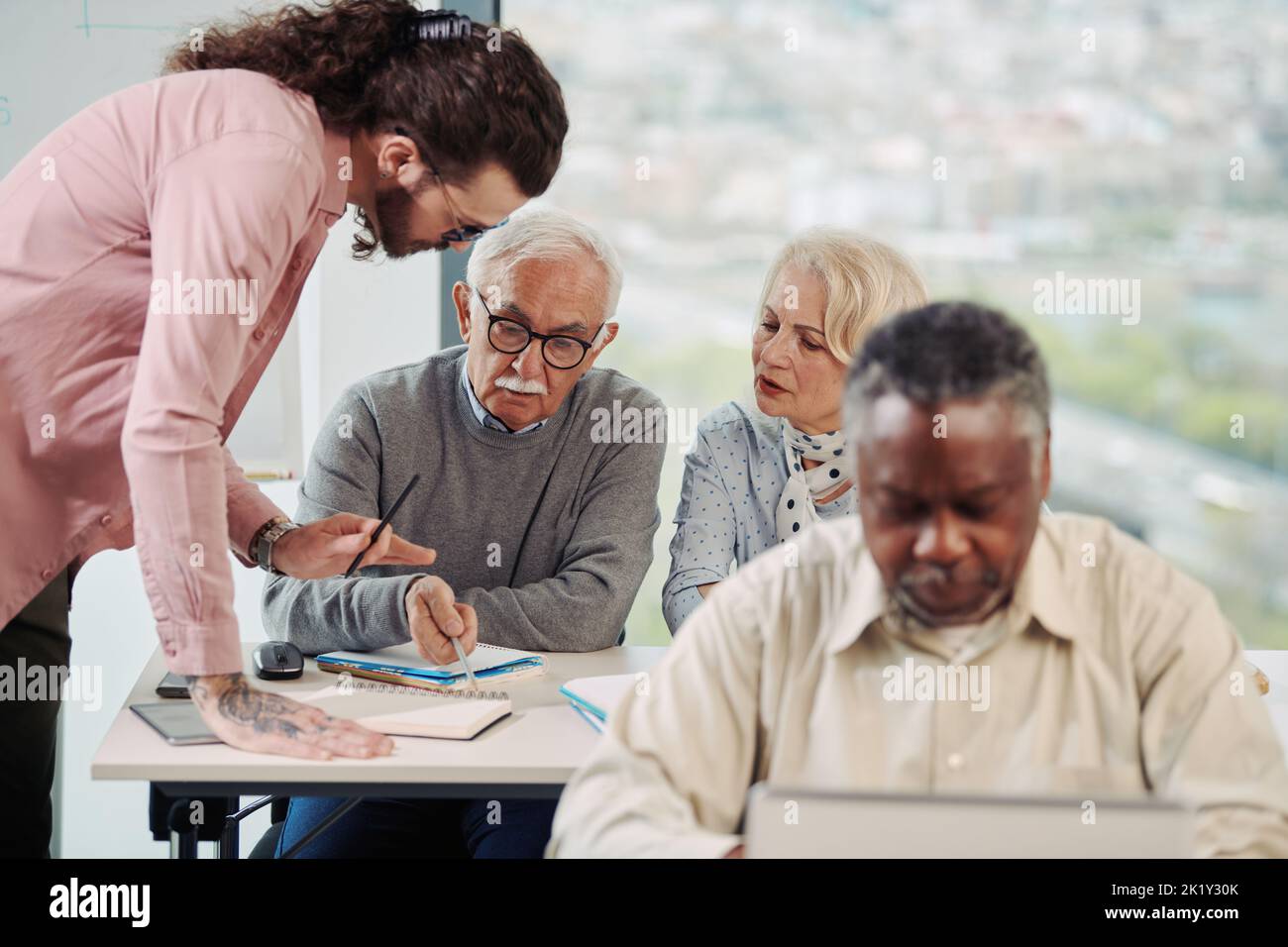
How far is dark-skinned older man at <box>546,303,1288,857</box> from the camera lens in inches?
47.4

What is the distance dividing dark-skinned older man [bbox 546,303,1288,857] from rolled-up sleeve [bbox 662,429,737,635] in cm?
97

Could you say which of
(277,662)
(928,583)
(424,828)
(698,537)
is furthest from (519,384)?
(928,583)

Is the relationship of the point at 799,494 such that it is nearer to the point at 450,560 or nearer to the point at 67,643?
the point at 450,560

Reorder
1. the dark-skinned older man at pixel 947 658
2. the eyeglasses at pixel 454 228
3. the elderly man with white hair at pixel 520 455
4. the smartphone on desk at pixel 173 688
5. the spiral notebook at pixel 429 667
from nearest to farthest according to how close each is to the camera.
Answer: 1. the dark-skinned older man at pixel 947 658
2. the eyeglasses at pixel 454 228
3. the smartphone on desk at pixel 173 688
4. the spiral notebook at pixel 429 667
5. the elderly man with white hair at pixel 520 455

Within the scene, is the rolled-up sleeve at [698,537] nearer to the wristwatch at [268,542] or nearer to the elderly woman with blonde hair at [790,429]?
the elderly woman with blonde hair at [790,429]

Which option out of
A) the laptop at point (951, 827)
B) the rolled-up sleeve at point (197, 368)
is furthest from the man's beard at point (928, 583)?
the rolled-up sleeve at point (197, 368)

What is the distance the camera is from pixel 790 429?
8.17 feet

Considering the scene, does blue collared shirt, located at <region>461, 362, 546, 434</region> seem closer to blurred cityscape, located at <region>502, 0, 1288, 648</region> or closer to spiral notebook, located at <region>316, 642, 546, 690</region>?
spiral notebook, located at <region>316, 642, 546, 690</region>

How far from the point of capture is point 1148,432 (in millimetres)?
3627

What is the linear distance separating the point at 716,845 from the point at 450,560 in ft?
4.33

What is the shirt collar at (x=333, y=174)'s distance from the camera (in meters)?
1.70

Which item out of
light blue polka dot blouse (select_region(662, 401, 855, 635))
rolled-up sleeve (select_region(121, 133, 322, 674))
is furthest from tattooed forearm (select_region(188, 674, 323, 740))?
light blue polka dot blouse (select_region(662, 401, 855, 635))

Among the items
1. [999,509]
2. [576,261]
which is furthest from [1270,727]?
[576,261]

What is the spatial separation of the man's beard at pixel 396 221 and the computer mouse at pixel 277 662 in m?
0.66
